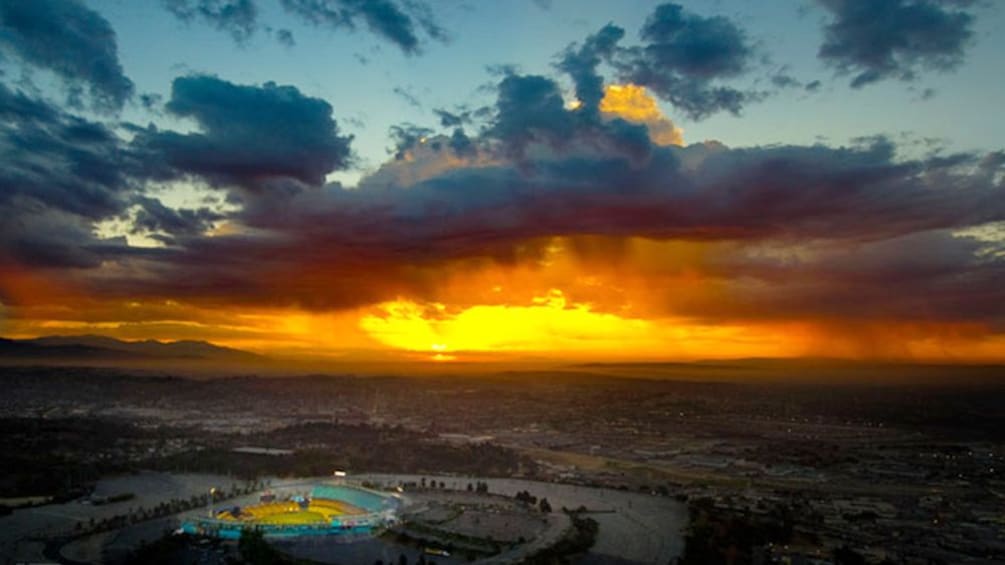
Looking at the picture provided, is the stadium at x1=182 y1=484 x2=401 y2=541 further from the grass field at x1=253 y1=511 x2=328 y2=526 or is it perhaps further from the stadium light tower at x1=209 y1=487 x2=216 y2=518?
the stadium light tower at x1=209 y1=487 x2=216 y2=518

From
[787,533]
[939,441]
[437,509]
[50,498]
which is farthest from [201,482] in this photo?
[939,441]

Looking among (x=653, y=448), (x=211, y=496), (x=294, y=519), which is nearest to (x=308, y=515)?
(x=294, y=519)

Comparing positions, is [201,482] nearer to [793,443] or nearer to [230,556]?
[230,556]

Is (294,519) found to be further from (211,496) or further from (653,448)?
(653,448)

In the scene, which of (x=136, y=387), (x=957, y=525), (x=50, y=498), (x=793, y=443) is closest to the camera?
(x=957, y=525)

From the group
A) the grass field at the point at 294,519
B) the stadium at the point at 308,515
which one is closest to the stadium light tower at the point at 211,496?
the stadium at the point at 308,515

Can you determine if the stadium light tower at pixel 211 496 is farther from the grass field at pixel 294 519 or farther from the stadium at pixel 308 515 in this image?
the grass field at pixel 294 519

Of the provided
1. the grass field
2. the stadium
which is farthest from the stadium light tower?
the grass field

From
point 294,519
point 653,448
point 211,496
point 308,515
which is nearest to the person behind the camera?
point 294,519
